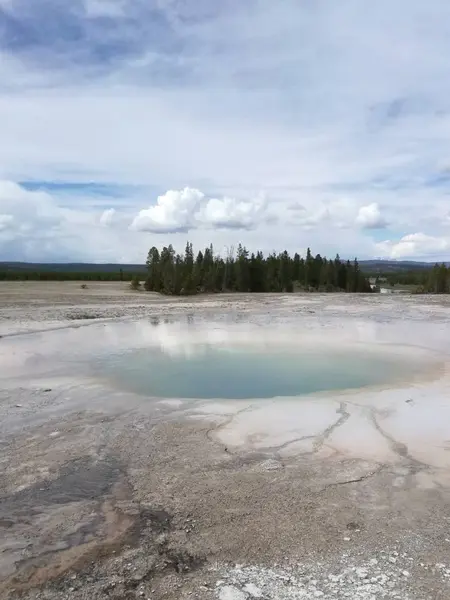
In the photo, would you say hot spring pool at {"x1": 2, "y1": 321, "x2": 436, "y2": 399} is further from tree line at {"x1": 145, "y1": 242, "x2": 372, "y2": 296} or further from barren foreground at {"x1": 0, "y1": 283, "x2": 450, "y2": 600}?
tree line at {"x1": 145, "y1": 242, "x2": 372, "y2": 296}

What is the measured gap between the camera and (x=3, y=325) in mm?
16578

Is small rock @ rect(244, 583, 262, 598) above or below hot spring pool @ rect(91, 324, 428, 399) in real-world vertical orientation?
below

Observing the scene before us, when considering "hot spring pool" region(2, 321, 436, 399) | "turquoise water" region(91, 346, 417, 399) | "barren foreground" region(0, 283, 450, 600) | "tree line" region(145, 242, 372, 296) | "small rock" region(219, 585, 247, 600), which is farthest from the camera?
"tree line" region(145, 242, 372, 296)

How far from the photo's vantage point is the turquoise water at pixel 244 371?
861 cm

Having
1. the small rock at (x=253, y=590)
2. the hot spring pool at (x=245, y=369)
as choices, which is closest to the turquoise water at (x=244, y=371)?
the hot spring pool at (x=245, y=369)

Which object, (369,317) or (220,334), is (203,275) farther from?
(220,334)

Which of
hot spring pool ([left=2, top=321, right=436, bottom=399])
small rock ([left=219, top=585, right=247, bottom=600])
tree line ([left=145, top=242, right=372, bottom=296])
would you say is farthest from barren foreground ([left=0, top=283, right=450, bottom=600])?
tree line ([left=145, top=242, right=372, bottom=296])

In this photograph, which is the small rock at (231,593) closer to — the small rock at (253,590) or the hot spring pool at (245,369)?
the small rock at (253,590)

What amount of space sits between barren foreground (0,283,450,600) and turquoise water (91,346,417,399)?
61 centimetres

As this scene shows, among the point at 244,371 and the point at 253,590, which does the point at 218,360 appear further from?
the point at 253,590

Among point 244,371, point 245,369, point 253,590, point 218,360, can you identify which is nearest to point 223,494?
point 253,590

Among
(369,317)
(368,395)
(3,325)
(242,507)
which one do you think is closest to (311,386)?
(368,395)

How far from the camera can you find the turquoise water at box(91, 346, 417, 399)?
8.61 metres

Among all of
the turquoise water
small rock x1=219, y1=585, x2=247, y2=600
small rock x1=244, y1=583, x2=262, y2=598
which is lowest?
small rock x1=219, y1=585, x2=247, y2=600
